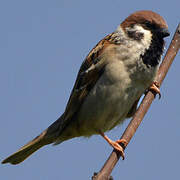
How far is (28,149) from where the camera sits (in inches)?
202

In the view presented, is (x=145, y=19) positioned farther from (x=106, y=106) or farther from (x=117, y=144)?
(x=117, y=144)

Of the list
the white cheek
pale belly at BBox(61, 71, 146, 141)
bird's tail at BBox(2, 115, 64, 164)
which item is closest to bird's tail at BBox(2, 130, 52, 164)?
bird's tail at BBox(2, 115, 64, 164)

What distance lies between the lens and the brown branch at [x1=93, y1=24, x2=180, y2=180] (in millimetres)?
2899

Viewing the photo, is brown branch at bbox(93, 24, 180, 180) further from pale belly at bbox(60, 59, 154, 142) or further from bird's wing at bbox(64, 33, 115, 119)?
bird's wing at bbox(64, 33, 115, 119)

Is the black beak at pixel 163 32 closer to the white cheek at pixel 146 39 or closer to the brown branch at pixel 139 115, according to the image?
the white cheek at pixel 146 39

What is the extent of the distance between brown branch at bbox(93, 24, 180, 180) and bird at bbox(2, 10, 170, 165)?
34cm

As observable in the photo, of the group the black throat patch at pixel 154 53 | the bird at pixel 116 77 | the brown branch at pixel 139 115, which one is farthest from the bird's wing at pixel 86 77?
the brown branch at pixel 139 115

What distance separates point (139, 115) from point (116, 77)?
880 mm

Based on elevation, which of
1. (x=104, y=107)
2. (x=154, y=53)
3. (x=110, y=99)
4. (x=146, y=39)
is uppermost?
(x=146, y=39)

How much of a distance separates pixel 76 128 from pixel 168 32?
1662 millimetres

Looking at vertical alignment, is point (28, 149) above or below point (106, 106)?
below

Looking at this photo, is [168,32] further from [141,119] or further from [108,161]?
[108,161]

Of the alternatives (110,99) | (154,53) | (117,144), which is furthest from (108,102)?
(154,53)

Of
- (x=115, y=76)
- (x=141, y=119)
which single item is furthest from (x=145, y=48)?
(x=141, y=119)
